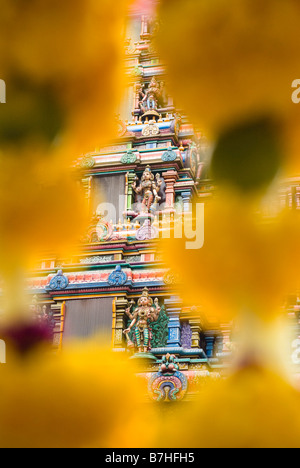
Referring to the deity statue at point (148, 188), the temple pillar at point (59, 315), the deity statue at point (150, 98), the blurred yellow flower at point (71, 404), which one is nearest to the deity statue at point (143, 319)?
the temple pillar at point (59, 315)

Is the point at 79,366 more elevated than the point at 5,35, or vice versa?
the point at 5,35

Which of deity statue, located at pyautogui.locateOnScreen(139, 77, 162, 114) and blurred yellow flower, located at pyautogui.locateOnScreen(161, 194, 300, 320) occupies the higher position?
deity statue, located at pyautogui.locateOnScreen(139, 77, 162, 114)

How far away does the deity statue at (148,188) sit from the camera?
6.83m

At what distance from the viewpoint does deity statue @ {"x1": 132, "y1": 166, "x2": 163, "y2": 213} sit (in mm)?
6828

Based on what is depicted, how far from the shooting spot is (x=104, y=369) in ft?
1.52

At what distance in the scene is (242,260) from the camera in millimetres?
452

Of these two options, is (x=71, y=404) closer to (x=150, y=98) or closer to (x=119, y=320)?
(x=119, y=320)

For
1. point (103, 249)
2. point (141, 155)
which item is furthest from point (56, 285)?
point (141, 155)

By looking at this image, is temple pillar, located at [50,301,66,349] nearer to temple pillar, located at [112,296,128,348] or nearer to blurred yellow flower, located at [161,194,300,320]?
temple pillar, located at [112,296,128,348]

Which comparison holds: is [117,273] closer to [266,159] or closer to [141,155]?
[141,155]

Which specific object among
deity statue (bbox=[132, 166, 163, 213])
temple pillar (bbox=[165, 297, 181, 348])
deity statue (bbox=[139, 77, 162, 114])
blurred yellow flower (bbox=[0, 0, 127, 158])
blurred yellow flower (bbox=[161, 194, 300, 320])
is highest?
deity statue (bbox=[139, 77, 162, 114])

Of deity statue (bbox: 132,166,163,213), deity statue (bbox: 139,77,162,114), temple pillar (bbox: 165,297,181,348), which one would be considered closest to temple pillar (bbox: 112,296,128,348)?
temple pillar (bbox: 165,297,181,348)

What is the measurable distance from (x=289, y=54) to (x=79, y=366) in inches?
9.3
